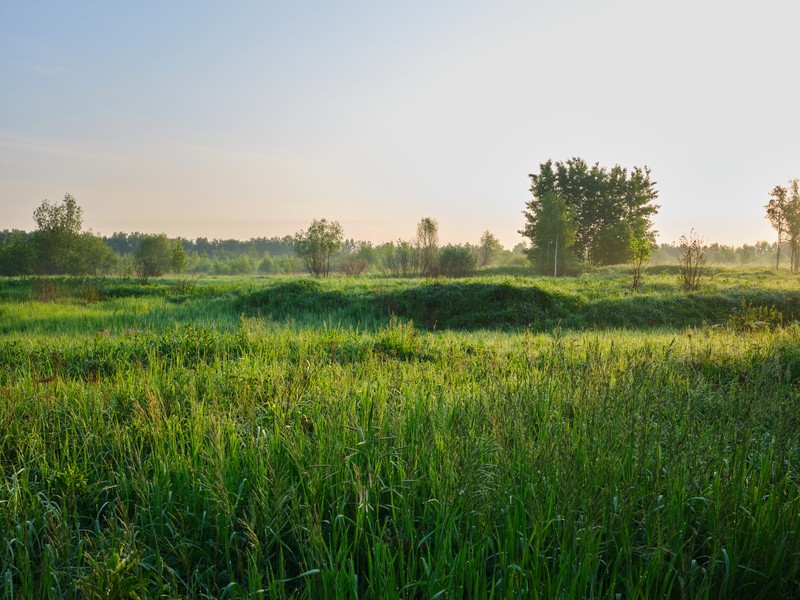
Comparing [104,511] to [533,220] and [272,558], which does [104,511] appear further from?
[533,220]

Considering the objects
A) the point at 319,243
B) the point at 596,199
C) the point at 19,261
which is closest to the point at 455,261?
the point at 319,243

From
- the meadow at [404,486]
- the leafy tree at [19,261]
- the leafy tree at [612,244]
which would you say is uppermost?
the leafy tree at [612,244]

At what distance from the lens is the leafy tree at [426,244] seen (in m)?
43.1

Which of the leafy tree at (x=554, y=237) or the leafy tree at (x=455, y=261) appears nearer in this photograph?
the leafy tree at (x=455, y=261)

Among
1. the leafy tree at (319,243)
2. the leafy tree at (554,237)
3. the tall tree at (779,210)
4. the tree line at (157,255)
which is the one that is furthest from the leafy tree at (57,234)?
the tall tree at (779,210)

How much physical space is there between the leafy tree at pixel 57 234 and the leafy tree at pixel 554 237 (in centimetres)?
4587

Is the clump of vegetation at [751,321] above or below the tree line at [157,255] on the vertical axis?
below

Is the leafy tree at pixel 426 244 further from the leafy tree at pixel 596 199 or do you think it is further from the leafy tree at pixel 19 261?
the leafy tree at pixel 19 261

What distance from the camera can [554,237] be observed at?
44.7 meters

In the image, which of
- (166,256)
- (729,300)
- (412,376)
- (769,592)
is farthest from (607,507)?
(166,256)

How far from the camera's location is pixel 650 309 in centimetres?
1866

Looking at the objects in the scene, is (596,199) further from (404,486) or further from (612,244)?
(404,486)

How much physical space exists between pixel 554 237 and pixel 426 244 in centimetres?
1128

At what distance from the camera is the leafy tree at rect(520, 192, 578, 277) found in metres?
44.4
